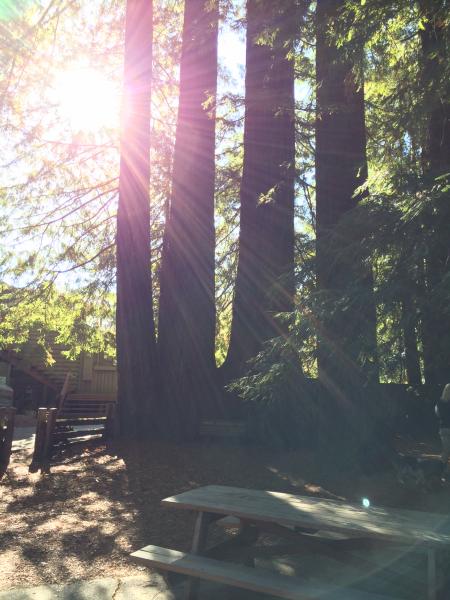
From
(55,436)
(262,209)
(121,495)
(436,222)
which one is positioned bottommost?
(121,495)

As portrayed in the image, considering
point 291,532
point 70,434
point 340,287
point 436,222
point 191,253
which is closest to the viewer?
point 291,532

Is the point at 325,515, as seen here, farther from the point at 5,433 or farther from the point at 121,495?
the point at 5,433

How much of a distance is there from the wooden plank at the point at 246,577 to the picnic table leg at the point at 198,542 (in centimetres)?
13

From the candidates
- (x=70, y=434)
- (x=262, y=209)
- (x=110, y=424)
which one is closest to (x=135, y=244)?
(x=262, y=209)

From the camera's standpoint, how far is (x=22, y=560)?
4453 mm

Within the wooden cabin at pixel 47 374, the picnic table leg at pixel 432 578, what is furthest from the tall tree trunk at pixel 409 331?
the wooden cabin at pixel 47 374

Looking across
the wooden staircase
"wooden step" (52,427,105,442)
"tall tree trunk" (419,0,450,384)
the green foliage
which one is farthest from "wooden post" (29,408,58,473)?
"tall tree trunk" (419,0,450,384)

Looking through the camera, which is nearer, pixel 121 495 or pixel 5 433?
pixel 121 495

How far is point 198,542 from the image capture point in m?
3.72

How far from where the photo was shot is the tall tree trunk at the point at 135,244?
32.0ft

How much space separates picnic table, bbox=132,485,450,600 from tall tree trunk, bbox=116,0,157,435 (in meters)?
5.74

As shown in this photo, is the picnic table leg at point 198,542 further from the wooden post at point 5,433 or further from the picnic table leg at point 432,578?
the wooden post at point 5,433

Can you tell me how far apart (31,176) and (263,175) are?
227 inches

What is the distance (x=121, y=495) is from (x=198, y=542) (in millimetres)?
3110
